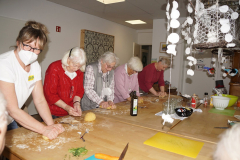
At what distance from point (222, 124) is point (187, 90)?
475cm

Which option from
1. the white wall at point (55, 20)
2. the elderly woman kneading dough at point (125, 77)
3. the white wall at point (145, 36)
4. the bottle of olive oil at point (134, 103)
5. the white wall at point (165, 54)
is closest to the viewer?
the bottle of olive oil at point (134, 103)

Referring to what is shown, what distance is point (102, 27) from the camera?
616cm

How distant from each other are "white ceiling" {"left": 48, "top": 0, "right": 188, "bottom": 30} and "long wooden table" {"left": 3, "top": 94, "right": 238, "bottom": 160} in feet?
11.1

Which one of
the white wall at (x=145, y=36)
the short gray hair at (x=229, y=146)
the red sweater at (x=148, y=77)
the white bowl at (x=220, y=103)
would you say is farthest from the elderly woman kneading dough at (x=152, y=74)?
the white wall at (x=145, y=36)

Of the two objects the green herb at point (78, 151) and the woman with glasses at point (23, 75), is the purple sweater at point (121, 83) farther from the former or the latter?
the green herb at point (78, 151)

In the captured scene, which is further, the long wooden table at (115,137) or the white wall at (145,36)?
the white wall at (145,36)

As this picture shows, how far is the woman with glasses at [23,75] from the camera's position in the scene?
1266mm

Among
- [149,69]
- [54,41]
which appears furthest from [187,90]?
[54,41]

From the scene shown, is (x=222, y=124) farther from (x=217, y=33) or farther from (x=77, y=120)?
(x=77, y=120)

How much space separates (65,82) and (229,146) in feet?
5.91

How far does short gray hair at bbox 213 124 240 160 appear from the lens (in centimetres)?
55

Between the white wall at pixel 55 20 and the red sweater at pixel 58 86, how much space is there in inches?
105

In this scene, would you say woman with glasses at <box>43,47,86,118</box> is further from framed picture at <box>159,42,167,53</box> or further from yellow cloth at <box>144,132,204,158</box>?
framed picture at <box>159,42,167,53</box>

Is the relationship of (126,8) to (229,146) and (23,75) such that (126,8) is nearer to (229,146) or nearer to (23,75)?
(23,75)
